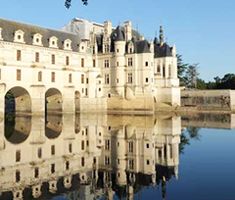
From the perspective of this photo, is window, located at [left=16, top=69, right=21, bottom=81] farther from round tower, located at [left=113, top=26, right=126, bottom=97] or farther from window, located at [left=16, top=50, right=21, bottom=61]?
round tower, located at [left=113, top=26, right=126, bottom=97]

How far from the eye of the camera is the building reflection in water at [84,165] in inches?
359

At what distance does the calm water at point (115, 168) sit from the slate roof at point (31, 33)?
65.9 ft

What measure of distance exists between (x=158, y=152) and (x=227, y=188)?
239 inches

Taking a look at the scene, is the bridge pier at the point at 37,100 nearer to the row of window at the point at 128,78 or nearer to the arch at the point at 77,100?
the arch at the point at 77,100

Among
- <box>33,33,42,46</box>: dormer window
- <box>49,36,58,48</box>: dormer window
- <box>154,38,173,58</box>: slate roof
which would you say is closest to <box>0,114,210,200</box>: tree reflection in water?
<box>33,33,42,46</box>: dormer window

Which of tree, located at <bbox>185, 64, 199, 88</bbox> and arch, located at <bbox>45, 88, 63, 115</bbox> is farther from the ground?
tree, located at <bbox>185, 64, 199, 88</bbox>

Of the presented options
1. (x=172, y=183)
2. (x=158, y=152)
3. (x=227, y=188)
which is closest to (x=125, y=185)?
(x=172, y=183)

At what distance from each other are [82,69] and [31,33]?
340 inches

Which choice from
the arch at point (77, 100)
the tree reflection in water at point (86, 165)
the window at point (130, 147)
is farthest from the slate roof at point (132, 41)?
the window at point (130, 147)

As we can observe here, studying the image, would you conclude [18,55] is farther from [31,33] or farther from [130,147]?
[130,147]

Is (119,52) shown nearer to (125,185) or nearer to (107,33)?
(107,33)

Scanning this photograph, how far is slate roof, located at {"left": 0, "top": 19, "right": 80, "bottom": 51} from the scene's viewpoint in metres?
36.7

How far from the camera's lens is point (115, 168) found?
12086 mm

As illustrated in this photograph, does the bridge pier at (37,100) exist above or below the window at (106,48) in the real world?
below
